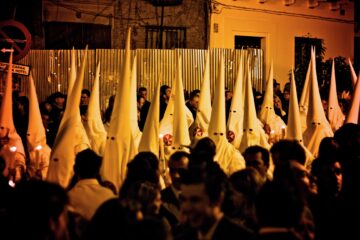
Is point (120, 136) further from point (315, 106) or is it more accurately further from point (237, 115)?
point (315, 106)

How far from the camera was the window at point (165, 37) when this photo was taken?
18703 millimetres

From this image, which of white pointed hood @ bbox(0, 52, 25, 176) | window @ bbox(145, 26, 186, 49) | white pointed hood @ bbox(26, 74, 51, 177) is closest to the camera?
white pointed hood @ bbox(0, 52, 25, 176)

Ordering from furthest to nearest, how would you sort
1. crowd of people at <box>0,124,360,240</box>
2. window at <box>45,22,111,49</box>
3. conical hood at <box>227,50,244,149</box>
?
window at <box>45,22,111,49</box>
conical hood at <box>227,50,244,149</box>
crowd of people at <box>0,124,360,240</box>

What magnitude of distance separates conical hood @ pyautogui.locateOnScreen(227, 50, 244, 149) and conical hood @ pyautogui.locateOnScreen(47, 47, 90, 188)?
2.78m

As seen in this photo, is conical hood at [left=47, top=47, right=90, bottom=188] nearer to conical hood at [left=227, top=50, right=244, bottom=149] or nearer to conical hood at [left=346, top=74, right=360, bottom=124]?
conical hood at [left=227, top=50, right=244, bottom=149]

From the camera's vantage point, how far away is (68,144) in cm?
794

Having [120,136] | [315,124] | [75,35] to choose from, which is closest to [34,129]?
[120,136]

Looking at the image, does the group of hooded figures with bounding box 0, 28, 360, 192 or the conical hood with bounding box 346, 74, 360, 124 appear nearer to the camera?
the group of hooded figures with bounding box 0, 28, 360, 192

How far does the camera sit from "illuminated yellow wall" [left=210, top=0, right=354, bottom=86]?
2012 centimetres

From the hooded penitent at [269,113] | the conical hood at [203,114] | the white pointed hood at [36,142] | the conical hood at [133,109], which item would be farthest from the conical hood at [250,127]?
the white pointed hood at [36,142]

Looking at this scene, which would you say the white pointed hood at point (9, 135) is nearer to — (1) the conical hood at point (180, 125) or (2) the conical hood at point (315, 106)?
(1) the conical hood at point (180, 125)

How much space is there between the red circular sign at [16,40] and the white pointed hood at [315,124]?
629 centimetres

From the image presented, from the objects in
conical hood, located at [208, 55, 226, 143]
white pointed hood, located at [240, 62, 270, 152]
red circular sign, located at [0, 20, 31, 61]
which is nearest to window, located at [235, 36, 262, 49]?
red circular sign, located at [0, 20, 31, 61]

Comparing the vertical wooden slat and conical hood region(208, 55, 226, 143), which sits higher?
the vertical wooden slat
